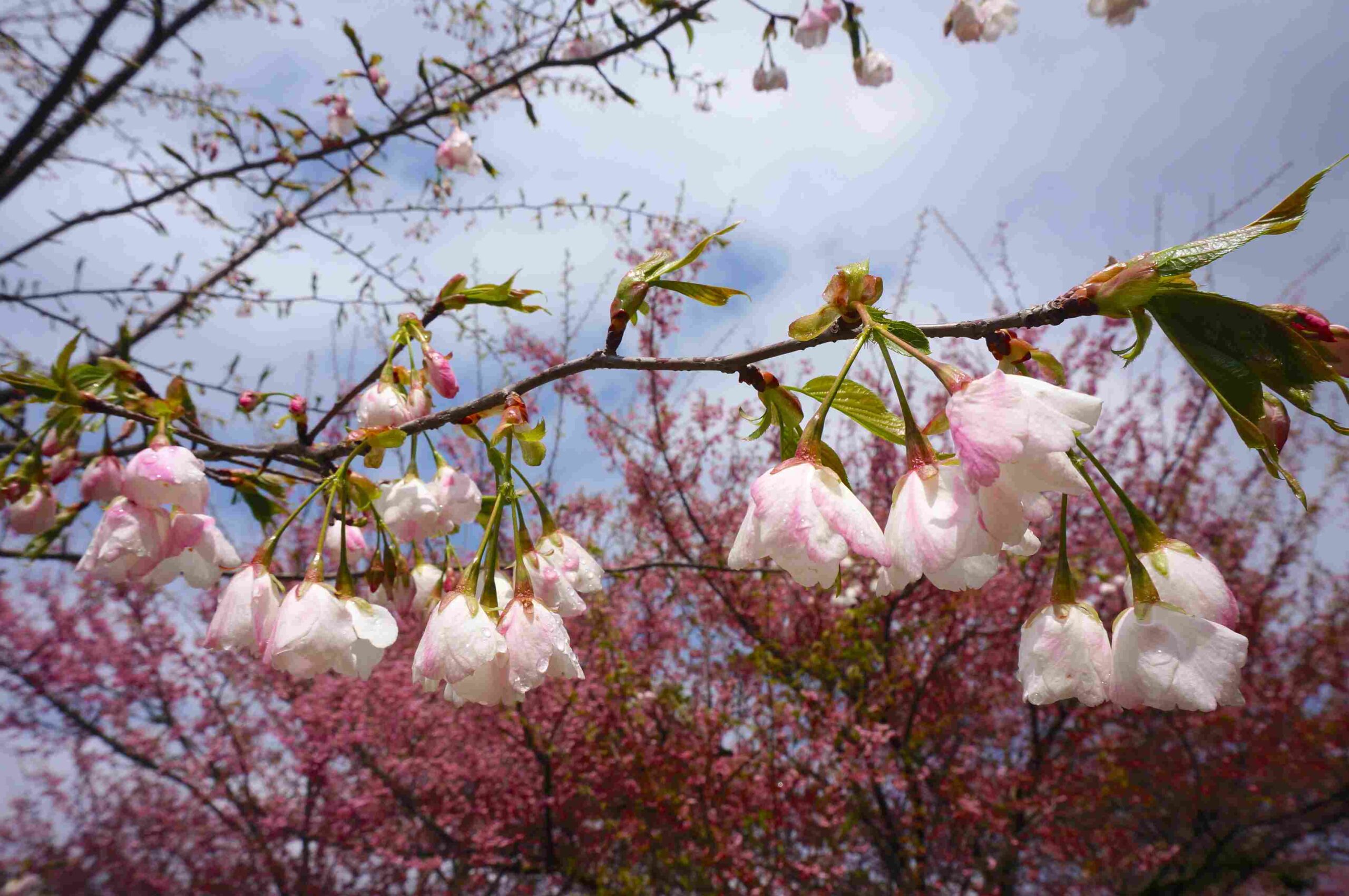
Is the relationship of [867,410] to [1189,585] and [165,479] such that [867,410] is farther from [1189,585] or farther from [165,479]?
[165,479]

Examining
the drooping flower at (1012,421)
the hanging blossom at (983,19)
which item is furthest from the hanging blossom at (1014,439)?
the hanging blossom at (983,19)

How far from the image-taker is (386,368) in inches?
35.9

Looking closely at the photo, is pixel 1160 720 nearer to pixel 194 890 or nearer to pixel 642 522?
pixel 642 522

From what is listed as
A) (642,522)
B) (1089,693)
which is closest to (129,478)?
(1089,693)

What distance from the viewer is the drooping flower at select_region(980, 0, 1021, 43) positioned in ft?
5.80

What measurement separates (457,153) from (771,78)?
1031mm

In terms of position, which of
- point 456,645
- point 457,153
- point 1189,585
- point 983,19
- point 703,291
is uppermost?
point 983,19

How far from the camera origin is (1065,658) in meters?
0.49

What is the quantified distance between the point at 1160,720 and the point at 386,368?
4.11m

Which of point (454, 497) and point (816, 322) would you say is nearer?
point (816, 322)

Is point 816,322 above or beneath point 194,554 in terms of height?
above

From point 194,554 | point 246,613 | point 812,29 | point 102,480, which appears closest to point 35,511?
point 102,480

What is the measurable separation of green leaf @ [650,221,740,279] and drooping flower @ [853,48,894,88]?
165 cm

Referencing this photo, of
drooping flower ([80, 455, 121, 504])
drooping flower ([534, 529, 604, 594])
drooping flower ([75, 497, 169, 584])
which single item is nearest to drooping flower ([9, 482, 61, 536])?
drooping flower ([80, 455, 121, 504])
